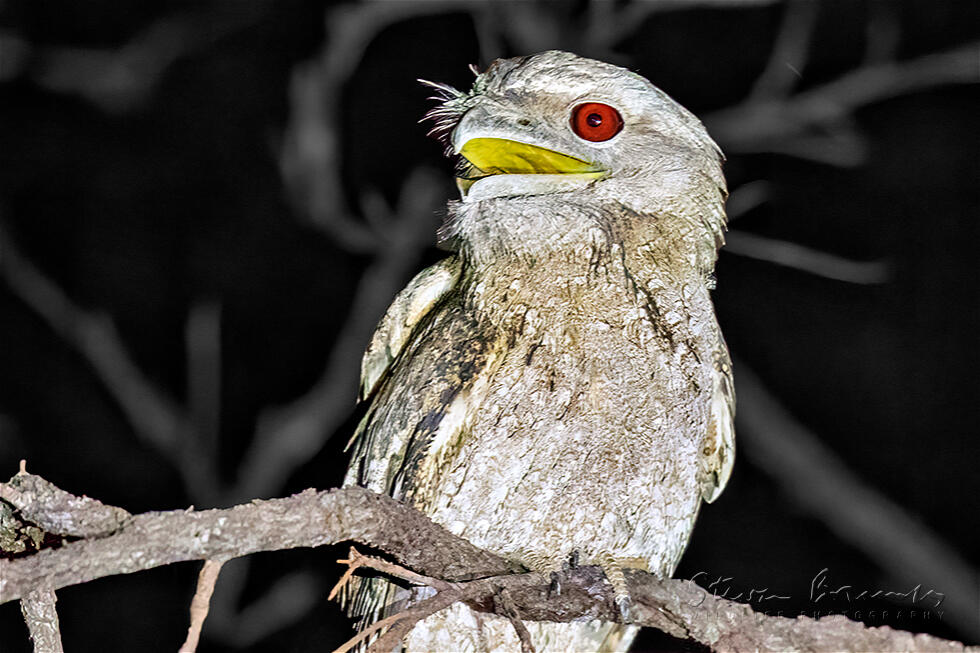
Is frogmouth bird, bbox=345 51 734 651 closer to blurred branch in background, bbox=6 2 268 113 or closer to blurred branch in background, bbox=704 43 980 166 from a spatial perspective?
blurred branch in background, bbox=704 43 980 166

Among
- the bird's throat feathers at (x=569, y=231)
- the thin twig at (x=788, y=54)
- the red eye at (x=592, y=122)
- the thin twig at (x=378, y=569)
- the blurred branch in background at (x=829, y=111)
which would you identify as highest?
the thin twig at (x=788, y=54)

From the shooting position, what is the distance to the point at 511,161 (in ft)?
4.81

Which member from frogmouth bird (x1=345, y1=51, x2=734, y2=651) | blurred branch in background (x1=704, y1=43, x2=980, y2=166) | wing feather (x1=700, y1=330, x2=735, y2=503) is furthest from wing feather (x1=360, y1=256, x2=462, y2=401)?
blurred branch in background (x1=704, y1=43, x2=980, y2=166)

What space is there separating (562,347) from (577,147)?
298 mm

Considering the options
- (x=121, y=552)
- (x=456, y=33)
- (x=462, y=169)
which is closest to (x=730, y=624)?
(x=121, y=552)

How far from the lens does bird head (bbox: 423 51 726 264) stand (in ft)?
4.49

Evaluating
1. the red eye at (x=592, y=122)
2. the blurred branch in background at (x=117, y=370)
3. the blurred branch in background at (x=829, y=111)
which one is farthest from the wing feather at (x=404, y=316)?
the blurred branch in background at (x=117, y=370)

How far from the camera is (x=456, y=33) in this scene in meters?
3.15

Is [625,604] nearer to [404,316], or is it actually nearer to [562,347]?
[562,347]

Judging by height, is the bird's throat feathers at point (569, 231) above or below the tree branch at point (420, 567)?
above

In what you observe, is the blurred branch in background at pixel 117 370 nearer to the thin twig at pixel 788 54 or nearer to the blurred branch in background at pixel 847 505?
the blurred branch in background at pixel 847 505

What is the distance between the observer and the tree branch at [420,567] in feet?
2.73

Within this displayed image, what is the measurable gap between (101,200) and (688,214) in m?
2.30

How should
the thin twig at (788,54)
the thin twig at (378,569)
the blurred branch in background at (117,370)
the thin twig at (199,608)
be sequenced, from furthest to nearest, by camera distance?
the blurred branch in background at (117,370)
the thin twig at (788,54)
the thin twig at (378,569)
the thin twig at (199,608)
